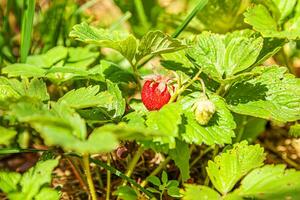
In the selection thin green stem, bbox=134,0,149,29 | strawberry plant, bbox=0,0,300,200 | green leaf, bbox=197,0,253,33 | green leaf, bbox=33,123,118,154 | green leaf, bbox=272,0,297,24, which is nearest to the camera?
green leaf, bbox=33,123,118,154

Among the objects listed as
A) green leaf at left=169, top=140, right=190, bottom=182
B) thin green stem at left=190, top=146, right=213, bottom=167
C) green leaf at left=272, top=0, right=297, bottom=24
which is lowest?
thin green stem at left=190, top=146, right=213, bottom=167

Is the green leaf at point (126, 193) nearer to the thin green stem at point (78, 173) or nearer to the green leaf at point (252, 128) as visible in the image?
the thin green stem at point (78, 173)

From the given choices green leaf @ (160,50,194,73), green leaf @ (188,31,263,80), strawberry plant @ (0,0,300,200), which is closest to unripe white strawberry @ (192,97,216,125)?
strawberry plant @ (0,0,300,200)

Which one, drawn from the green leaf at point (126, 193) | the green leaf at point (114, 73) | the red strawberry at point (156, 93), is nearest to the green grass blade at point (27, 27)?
the green leaf at point (114, 73)

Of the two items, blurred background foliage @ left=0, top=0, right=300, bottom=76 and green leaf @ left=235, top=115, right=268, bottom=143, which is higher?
blurred background foliage @ left=0, top=0, right=300, bottom=76

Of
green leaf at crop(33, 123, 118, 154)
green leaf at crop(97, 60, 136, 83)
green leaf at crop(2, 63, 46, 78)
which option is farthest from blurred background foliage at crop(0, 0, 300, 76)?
green leaf at crop(33, 123, 118, 154)

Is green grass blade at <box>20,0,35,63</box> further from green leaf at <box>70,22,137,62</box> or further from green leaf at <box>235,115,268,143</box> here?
green leaf at <box>235,115,268,143</box>

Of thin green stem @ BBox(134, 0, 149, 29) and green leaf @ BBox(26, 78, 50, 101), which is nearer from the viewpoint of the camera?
green leaf @ BBox(26, 78, 50, 101)

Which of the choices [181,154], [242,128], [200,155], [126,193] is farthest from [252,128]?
[126,193]

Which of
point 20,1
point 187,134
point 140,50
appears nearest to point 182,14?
point 20,1

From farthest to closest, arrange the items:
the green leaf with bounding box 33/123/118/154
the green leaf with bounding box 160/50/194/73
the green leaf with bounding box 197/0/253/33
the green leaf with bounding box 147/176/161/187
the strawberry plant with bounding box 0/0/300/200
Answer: the green leaf with bounding box 197/0/253/33, the green leaf with bounding box 160/50/194/73, the green leaf with bounding box 147/176/161/187, the strawberry plant with bounding box 0/0/300/200, the green leaf with bounding box 33/123/118/154
